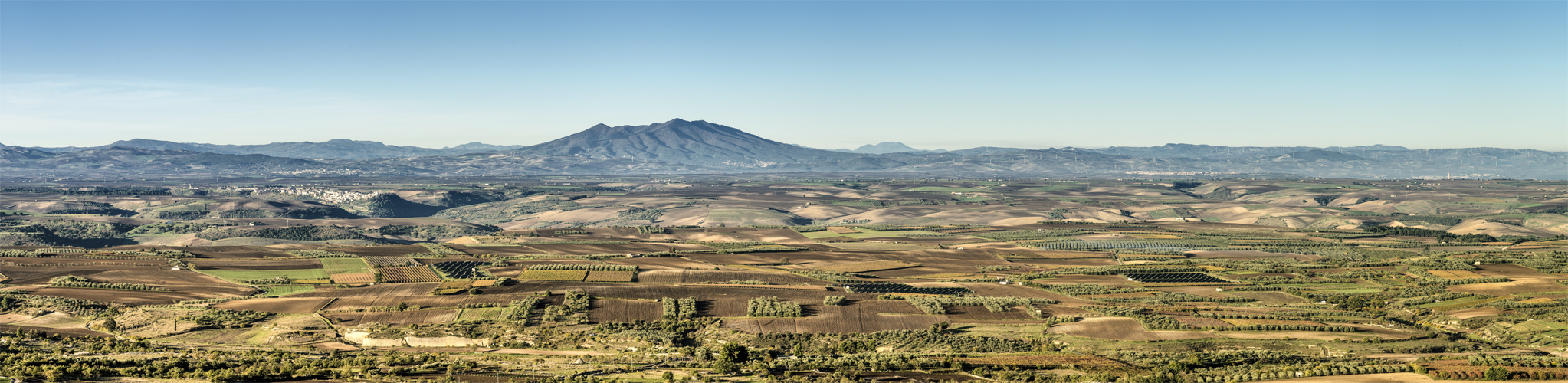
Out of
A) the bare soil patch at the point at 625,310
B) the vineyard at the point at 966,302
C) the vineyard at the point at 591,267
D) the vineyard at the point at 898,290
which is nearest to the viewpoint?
the bare soil patch at the point at 625,310

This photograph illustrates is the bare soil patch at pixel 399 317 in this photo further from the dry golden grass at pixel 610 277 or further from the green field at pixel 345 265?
the green field at pixel 345 265

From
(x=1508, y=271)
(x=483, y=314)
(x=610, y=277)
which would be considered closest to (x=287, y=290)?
(x=483, y=314)

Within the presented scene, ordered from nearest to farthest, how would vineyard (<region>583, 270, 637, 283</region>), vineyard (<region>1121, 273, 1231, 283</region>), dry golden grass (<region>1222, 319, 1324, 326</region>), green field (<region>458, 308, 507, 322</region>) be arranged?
dry golden grass (<region>1222, 319, 1324, 326</region>) < green field (<region>458, 308, 507, 322</region>) < vineyard (<region>583, 270, 637, 283</region>) < vineyard (<region>1121, 273, 1231, 283</region>)

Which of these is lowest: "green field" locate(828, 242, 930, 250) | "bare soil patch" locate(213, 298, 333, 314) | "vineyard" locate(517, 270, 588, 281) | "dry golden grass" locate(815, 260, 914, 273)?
"green field" locate(828, 242, 930, 250)

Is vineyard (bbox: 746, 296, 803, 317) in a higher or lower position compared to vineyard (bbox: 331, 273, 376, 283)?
higher

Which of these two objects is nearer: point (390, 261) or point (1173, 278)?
point (1173, 278)

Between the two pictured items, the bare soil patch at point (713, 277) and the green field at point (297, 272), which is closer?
the bare soil patch at point (713, 277)

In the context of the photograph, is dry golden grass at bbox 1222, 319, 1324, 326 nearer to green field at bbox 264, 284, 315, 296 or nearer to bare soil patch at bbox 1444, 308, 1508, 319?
bare soil patch at bbox 1444, 308, 1508, 319

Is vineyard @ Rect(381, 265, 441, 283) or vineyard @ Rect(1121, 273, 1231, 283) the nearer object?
vineyard @ Rect(381, 265, 441, 283)

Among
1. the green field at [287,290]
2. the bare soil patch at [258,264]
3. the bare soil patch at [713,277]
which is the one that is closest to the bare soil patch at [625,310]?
the bare soil patch at [713,277]

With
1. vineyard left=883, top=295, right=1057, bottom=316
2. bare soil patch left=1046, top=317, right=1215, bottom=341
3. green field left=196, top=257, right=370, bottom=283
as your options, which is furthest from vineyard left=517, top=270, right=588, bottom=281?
bare soil patch left=1046, top=317, right=1215, bottom=341

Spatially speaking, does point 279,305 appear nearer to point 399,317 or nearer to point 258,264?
point 399,317
